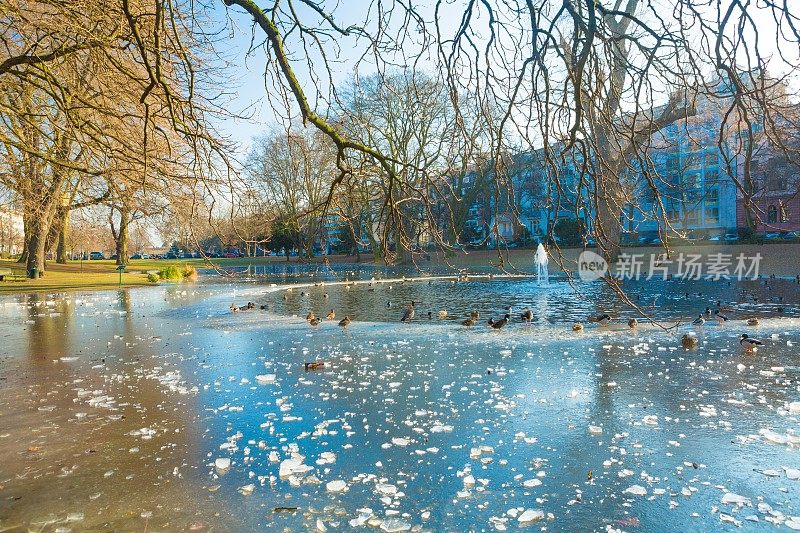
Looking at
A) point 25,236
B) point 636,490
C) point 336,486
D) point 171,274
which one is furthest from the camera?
point 25,236

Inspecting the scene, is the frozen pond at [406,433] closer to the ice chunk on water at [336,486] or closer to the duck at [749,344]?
the ice chunk on water at [336,486]

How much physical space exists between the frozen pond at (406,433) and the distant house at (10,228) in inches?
481

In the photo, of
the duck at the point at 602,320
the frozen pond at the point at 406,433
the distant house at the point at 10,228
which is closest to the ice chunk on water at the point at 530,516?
the frozen pond at the point at 406,433

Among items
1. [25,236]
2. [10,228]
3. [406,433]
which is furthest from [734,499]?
[10,228]

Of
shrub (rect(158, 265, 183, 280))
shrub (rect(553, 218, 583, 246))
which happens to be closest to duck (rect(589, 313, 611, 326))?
shrub (rect(158, 265, 183, 280))

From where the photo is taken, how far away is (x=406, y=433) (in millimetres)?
4863

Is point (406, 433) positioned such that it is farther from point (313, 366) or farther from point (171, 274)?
point (171, 274)

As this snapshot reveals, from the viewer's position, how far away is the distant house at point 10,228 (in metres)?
20.2

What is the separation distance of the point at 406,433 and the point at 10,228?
5274 cm

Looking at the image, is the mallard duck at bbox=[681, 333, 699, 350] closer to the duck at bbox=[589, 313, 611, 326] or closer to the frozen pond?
the frozen pond

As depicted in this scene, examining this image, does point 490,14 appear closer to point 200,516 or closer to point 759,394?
point 200,516

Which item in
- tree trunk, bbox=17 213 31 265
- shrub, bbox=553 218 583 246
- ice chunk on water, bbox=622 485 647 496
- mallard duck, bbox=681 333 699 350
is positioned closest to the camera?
ice chunk on water, bbox=622 485 647 496

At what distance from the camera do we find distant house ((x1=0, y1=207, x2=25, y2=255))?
20.2 m

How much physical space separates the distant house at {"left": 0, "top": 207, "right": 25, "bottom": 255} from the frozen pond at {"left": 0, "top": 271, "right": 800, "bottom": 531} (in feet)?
40.1
